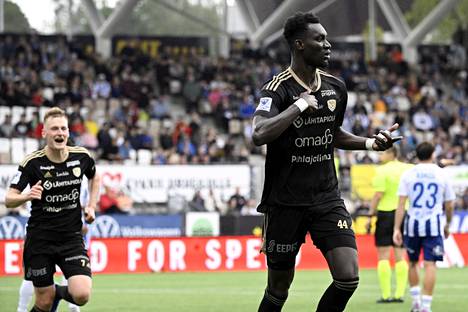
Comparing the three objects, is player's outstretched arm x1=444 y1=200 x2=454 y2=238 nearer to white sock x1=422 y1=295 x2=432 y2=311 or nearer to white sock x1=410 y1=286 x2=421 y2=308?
white sock x1=410 y1=286 x2=421 y2=308

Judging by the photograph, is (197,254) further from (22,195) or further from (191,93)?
(191,93)

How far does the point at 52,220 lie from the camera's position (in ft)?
35.1

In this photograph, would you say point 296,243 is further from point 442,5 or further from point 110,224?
point 442,5

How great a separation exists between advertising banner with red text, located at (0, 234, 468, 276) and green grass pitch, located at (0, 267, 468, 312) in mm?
648

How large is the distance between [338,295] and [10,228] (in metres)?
17.8

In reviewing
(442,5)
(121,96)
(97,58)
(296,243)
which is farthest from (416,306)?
(442,5)

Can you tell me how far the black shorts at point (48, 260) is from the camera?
34.9 ft

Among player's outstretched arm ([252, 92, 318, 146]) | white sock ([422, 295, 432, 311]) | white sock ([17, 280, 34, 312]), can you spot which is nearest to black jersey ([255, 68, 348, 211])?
player's outstretched arm ([252, 92, 318, 146])

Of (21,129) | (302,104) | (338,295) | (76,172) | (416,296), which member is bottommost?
(416,296)

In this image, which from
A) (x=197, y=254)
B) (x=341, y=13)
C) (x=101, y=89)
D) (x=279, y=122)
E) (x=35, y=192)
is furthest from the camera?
(x=341, y=13)

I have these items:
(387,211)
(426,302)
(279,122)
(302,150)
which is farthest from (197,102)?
(279,122)

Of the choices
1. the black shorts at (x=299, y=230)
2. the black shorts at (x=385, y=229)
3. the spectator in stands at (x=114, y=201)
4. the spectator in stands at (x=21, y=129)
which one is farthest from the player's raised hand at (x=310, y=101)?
the spectator in stands at (x=21, y=129)

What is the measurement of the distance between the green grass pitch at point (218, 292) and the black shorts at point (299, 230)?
19.1 feet

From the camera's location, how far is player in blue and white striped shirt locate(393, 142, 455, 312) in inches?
532
